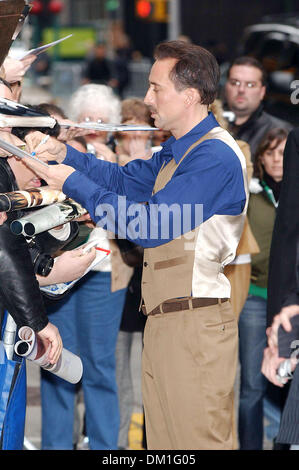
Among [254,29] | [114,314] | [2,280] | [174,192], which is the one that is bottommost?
[114,314]

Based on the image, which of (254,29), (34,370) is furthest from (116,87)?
(34,370)

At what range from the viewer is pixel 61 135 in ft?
14.1

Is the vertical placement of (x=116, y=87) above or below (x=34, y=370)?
above

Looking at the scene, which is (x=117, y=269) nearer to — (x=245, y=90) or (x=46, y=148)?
(x=46, y=148)

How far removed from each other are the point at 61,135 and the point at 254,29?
1119 centimetres

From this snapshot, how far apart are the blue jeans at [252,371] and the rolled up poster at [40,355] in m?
1.79

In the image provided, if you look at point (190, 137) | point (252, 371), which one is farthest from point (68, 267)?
point (252, 371)

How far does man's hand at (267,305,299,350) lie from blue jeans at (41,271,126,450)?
6.77ft

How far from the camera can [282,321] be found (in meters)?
3.03

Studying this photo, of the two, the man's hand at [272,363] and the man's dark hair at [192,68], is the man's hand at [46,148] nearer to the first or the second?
the man's dark hair at [192,68]

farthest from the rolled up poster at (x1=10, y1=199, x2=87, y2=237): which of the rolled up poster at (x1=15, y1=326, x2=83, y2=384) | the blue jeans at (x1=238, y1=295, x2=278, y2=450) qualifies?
the blue jeans at (x1=238, y1=295, x2=278, y2=450)

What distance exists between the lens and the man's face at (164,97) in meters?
3.62

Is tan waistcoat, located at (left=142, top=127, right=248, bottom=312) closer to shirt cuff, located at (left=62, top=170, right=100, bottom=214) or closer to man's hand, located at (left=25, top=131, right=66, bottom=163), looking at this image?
shirt cuff, located at (left=62, top=170, right=100, bottom=214)

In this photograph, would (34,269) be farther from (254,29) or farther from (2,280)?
(254,29)
